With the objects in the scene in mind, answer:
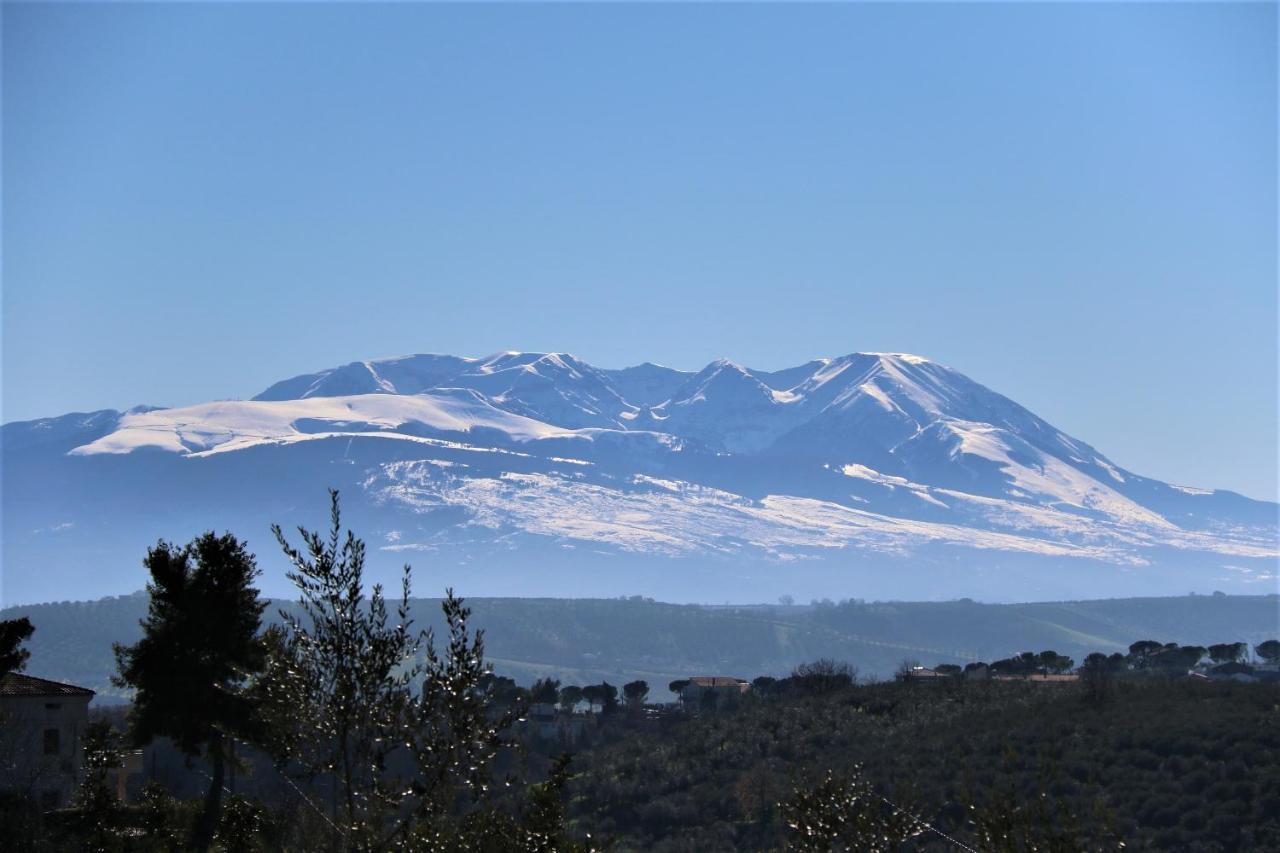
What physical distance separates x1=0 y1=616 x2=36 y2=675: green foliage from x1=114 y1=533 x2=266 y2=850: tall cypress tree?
6635mm

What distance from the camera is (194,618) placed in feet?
157

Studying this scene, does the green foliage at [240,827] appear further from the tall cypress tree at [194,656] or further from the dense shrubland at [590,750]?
the tall cypress tree at [194,656]

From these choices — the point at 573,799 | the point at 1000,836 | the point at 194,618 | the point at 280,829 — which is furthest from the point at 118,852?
the point at 573,799

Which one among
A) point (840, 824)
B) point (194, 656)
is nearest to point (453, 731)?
point (840, 824)

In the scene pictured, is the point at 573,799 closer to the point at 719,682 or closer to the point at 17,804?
the point at 17,804

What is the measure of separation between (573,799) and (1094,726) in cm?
2933

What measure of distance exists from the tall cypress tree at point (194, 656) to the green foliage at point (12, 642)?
6635mm

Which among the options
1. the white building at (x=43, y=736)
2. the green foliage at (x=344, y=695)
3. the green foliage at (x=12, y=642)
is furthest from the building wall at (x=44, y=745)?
the green foliage at (x=344, y=695)

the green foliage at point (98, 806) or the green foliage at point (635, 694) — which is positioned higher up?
the green foliage at point (98, 806)

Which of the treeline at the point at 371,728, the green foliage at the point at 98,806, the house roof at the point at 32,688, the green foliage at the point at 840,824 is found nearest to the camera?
the treeline at the point at 371,728

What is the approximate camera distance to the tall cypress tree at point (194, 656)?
47125 millimetres

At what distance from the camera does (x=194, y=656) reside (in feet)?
156

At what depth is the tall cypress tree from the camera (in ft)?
155

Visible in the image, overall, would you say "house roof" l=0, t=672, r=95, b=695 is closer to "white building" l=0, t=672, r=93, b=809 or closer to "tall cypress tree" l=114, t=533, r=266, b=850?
"white building" l=0, t=672, r=93, b=809
